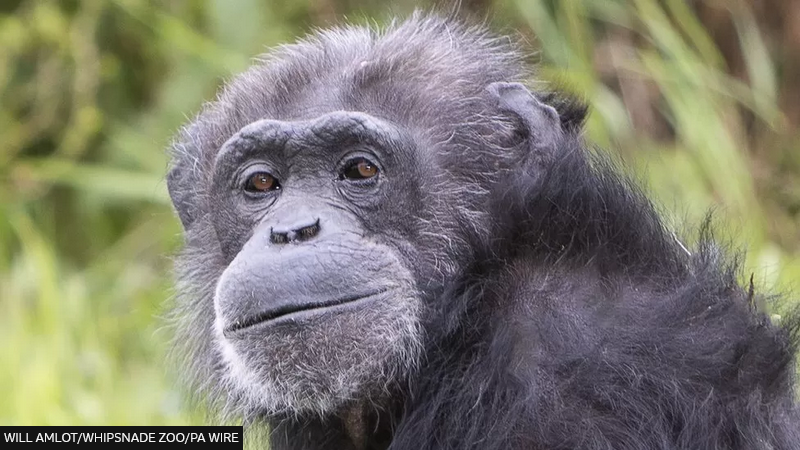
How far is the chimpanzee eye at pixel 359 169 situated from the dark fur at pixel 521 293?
15 centimetres

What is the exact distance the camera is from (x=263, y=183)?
310 cm

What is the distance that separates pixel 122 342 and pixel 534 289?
357 cm

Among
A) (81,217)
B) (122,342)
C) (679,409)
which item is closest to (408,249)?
(679,409)

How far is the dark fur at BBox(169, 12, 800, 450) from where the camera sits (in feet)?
8.45

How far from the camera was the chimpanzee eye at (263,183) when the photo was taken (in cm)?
310

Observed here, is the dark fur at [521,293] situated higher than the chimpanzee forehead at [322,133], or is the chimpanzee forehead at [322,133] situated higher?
the chimpanzee forehead at [322,133]

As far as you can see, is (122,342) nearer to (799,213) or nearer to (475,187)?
(475,187)

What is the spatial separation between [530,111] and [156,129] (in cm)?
403

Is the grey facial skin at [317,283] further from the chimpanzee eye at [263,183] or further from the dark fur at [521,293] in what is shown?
the dark fur at [521,293]

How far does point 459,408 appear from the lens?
271 centimetres

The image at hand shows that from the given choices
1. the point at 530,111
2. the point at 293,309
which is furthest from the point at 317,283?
the point at 530,111

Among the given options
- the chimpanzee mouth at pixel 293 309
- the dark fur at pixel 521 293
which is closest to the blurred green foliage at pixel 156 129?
the dark fur at pixel 521 293
